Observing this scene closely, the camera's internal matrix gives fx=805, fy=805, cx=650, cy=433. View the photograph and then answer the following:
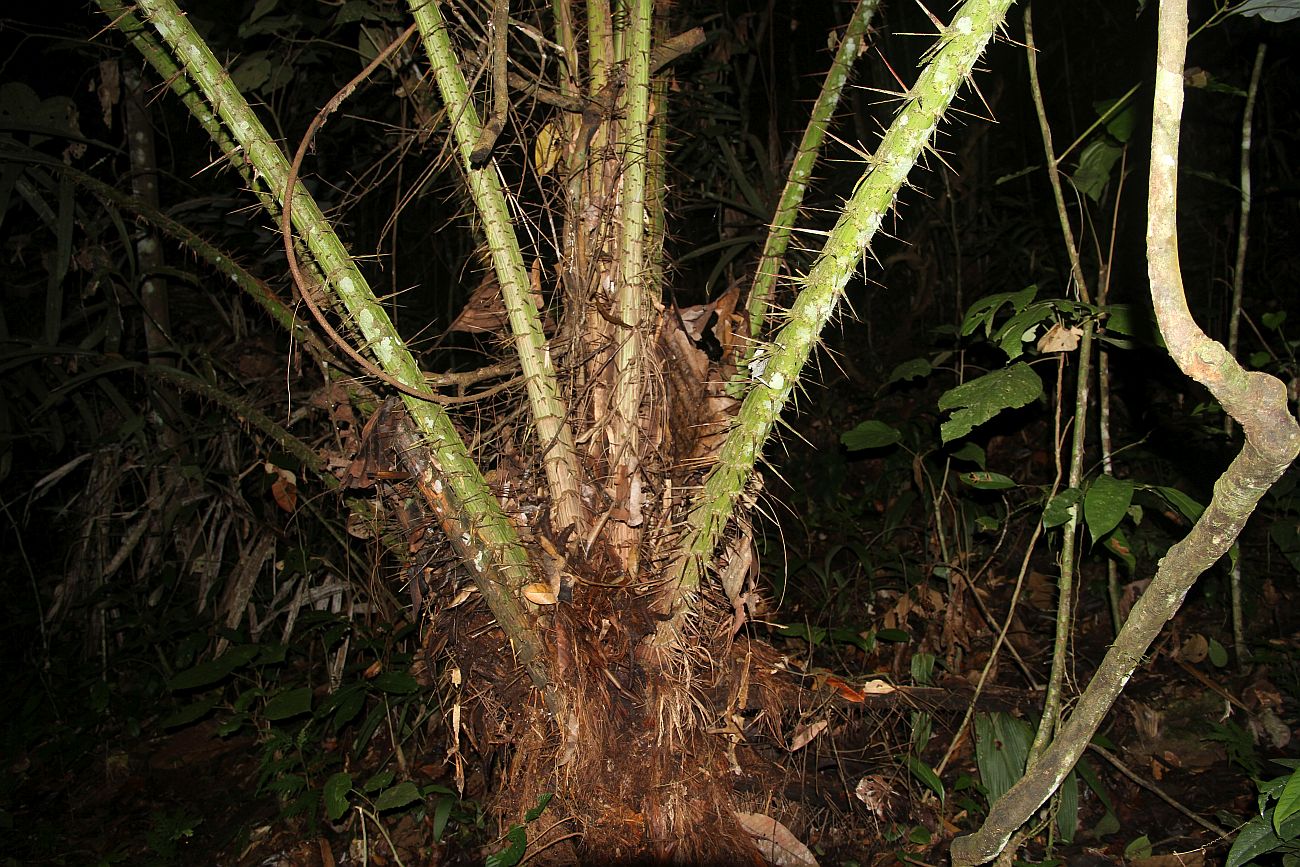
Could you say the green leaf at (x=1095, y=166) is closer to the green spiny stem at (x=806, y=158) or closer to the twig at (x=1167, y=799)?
the green spiny stem at (x=806, y=158)

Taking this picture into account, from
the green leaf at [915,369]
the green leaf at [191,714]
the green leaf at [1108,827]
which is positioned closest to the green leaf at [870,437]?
the green leaf at [915,369]

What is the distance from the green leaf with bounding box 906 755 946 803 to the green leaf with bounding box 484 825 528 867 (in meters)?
0.91

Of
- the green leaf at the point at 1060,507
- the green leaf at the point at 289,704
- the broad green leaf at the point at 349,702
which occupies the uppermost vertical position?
the green leaf at the point at 1060,507

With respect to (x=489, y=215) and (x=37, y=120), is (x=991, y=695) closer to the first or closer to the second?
(x=489, y=215)

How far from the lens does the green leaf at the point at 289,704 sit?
1.95 metres

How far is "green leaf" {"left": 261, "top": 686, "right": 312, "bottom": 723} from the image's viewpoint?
6.39 ft

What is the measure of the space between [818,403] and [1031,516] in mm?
1192

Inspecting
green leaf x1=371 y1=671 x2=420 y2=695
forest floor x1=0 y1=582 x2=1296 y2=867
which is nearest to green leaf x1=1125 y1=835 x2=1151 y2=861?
forest floor x1=0 y1=582 x2=1296 y2=867

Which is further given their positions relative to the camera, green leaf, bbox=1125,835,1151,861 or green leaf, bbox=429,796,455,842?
green leaf, bbox=429,796,455,842

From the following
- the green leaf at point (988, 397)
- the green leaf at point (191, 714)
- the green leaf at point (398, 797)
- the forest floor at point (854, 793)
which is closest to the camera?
the green leaf at point (988, 397)

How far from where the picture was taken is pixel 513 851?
1419 mm

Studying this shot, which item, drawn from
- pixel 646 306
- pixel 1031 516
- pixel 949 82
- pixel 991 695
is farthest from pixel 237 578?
pixel 1031 516

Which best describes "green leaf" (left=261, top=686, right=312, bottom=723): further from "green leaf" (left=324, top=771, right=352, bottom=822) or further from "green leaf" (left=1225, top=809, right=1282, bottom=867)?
"green leaf" (left=1225, top=809, right=1282, bottom=867)

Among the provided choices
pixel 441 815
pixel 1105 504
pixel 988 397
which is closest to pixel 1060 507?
pixel 1105 504
